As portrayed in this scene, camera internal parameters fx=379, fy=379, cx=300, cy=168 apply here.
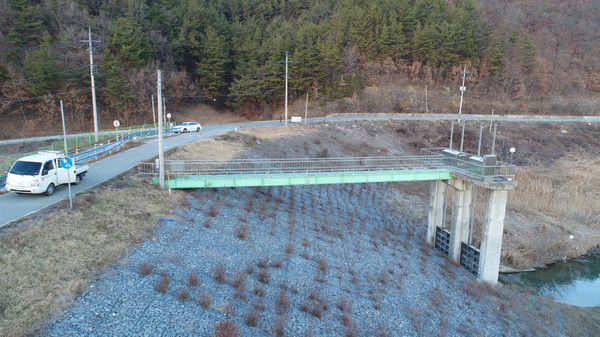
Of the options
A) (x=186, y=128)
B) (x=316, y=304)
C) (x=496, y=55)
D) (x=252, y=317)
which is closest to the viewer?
(x=252, y=317)

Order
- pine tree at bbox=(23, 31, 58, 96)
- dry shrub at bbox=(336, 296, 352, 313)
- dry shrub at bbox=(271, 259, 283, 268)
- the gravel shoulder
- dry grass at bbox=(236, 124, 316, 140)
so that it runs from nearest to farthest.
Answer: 1. the gravel shoulder
2. dry shrub at bbox=(336, 296, 352, 313)
3. dry shrub at bbox=(271, 259, 283, 268)
4. dry grass at bbox=(236, 124, 316, 140)
5. pine tree at bbox=(23, 31, 58, 96)

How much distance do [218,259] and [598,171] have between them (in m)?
47.8

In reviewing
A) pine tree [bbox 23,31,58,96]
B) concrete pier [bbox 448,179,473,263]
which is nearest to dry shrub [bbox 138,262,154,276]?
concrete pier [bbox 448,179,473,263]

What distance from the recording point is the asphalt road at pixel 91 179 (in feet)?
53.6

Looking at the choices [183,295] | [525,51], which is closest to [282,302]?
[183,295]

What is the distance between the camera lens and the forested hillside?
50.1m

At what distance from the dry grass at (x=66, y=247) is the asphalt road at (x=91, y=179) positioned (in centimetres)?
101

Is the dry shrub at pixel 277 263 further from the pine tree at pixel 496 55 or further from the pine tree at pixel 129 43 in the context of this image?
the pine tree at pixel 496 55

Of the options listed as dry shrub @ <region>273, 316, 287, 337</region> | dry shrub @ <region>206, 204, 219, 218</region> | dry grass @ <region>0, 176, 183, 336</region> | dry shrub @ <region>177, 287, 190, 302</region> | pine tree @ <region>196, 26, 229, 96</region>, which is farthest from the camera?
pine tree @ <region>196, 26, 229, 96</region>

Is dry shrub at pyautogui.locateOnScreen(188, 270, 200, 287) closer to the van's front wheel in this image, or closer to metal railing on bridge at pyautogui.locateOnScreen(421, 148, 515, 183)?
the van's front wheel

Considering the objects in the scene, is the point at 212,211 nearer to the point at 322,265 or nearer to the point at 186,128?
the point at 322,265

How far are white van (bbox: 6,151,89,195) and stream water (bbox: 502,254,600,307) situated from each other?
2654 cm

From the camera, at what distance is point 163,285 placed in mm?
12711

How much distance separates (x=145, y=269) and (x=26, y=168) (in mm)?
9864
